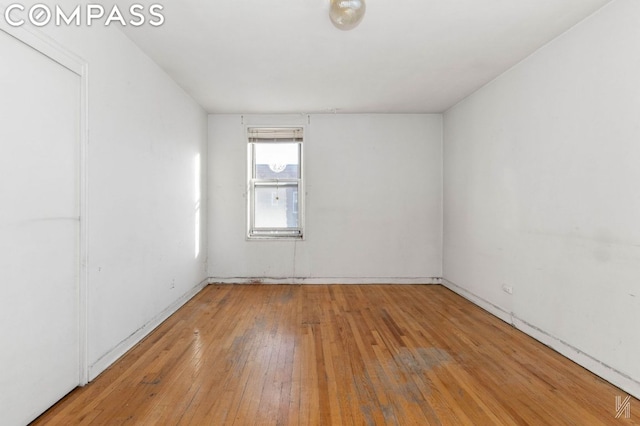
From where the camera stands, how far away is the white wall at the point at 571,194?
7.02 ft

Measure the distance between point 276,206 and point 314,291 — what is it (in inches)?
60.2

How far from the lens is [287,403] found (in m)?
Answer: 1.98

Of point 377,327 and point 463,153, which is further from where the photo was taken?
point 463,153

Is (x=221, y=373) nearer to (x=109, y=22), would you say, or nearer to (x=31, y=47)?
(x=31, y=47)

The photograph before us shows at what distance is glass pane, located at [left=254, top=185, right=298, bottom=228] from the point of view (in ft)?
16.9

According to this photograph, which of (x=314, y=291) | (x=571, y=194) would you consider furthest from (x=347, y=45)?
(x=314, y=291)

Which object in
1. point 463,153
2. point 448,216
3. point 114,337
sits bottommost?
point 114,337

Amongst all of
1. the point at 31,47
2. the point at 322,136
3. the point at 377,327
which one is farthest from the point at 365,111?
the point at 31,47

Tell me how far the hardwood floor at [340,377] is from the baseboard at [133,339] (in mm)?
71

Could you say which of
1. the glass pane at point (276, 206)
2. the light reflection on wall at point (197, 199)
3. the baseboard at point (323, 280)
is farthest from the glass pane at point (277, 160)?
the baseboard at point (323, 280)

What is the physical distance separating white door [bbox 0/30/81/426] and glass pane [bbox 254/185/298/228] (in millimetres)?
3106

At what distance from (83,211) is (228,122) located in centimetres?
320

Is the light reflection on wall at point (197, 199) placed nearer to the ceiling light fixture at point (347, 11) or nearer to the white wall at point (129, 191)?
the white wall at point (129, 191)

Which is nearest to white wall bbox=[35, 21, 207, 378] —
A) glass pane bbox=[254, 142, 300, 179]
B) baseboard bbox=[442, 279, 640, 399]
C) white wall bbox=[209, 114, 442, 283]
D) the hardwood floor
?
the hardwood floor
